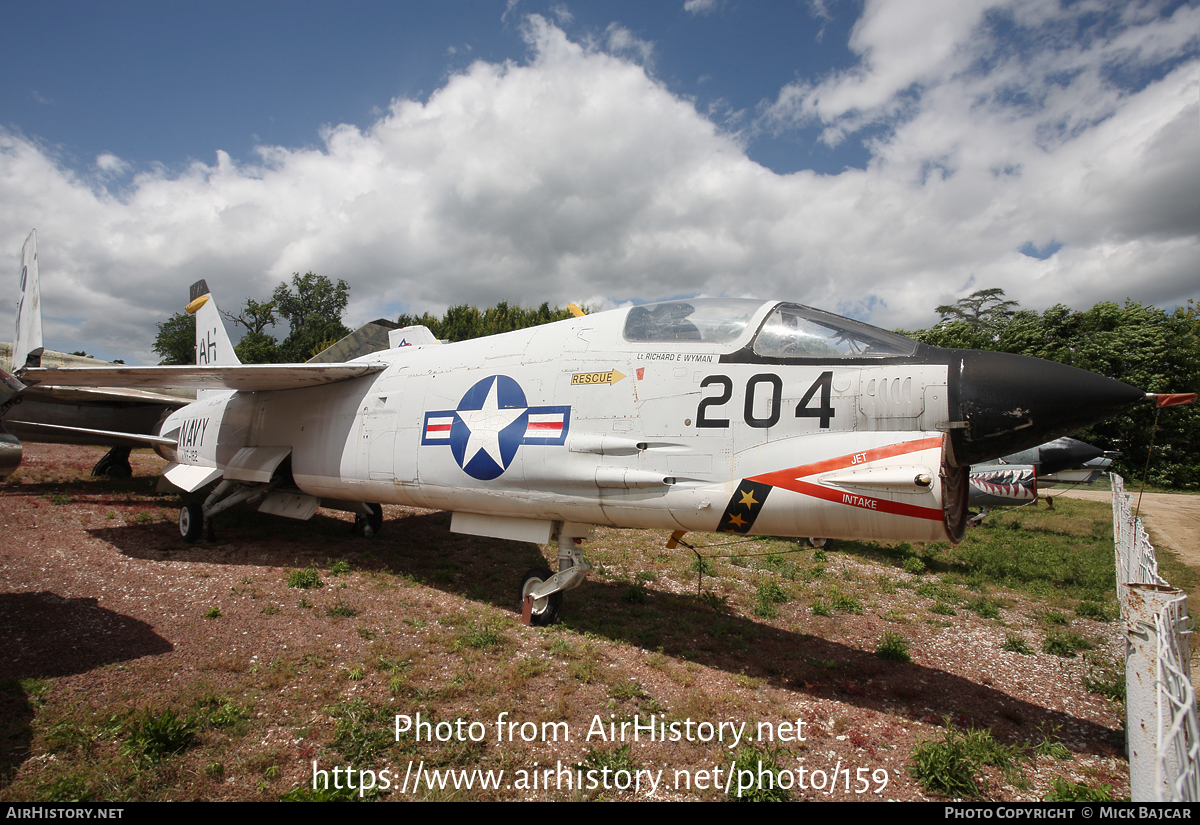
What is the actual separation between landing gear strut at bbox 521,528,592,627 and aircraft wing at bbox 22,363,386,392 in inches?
148

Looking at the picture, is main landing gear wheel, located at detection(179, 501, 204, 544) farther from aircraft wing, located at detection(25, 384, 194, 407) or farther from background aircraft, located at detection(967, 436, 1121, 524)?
background aircraft, located at detection(967, 436, 1121, 524)

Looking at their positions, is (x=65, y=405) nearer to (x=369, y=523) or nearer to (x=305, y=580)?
(x=369, y=523)

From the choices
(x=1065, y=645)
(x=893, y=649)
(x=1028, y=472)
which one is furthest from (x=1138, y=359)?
(x=893, y=649)

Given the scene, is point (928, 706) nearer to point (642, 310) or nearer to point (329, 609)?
point (642, 310)

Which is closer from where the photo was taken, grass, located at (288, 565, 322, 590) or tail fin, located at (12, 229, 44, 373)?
grass, located at (288, 565, 322, 590)

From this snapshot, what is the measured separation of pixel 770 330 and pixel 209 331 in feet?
43.0

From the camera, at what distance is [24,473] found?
1408 centimetres

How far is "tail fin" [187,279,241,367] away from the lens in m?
11.7

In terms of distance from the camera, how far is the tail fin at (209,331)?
11.7m

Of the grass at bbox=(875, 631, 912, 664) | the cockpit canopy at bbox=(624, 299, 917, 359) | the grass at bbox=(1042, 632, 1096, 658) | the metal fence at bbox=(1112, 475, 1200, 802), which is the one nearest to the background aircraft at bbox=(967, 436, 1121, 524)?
the grass at bbox=(1042, 632, 1096, 658)

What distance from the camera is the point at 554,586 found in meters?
5.61

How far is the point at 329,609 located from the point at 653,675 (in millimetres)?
3664

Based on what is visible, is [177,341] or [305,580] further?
[177,341]
